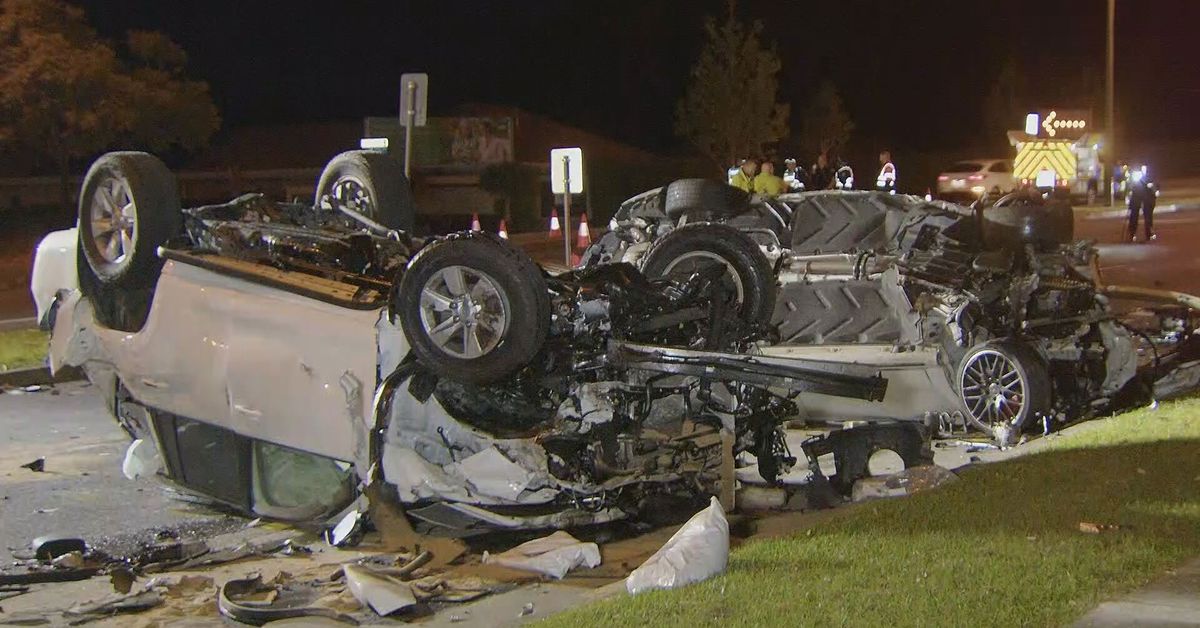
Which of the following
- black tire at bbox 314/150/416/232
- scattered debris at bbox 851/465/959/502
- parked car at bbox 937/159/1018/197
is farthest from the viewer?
parked car at bbox 937/159/1018/197

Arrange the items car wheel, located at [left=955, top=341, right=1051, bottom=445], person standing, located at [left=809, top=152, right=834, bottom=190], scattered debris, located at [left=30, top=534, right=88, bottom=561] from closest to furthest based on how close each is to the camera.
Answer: scattered debris, located at [left=30, top=534, right=88, bottom=561] < car wheel, located at [left=955, top=341, right=1051, bottom=445] < person standing, located at [left=809, top=152, right=834, bottom=190]

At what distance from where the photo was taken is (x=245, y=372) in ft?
22.8

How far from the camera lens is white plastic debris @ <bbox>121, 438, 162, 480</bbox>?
26.9 ft

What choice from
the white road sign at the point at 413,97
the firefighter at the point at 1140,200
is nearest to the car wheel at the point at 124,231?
the white road sign at the point at 413,97

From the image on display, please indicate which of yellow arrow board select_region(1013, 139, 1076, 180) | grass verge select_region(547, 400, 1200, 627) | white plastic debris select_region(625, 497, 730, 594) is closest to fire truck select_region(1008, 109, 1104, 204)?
yellow arrow board select_region(1013, 139, 1076, 180)

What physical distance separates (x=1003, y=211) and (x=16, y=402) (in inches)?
320

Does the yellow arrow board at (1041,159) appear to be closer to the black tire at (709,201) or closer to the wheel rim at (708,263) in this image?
the black tire at (709,201)

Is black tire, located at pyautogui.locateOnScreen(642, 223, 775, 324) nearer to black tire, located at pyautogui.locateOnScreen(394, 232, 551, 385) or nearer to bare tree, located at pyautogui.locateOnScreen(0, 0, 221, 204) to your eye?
black tire, located at pyautogui.locateOnScreen(394, 232, 551, 385)

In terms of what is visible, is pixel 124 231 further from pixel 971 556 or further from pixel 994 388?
pixel 994 388

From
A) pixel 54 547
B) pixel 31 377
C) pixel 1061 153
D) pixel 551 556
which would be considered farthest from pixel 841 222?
pixel 1061 153

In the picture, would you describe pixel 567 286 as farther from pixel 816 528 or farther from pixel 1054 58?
pixel 1054 58

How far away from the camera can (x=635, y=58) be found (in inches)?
2387

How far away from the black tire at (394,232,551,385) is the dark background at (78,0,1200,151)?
A: 51.1 meters

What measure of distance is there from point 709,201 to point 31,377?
6498 millimetres
